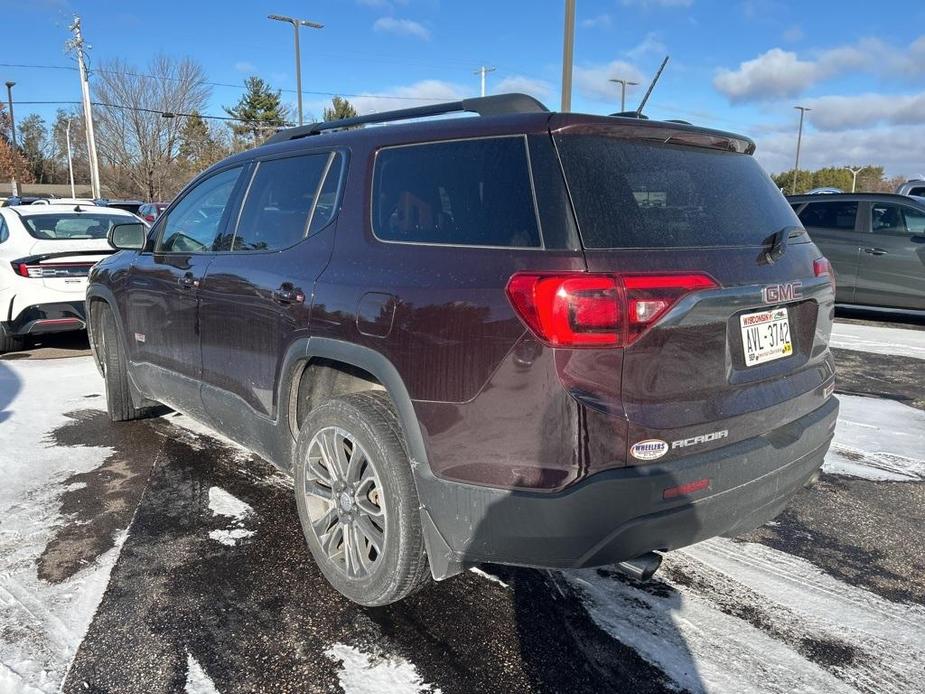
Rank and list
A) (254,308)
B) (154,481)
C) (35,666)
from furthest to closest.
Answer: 1. (154,481)
2. (254,308)
3. (35,666)

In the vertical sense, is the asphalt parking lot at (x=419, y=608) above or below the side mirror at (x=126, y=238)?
below

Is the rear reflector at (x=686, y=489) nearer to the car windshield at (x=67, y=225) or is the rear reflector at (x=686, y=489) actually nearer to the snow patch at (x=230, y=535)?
the snow patch at (x=230, y=535)

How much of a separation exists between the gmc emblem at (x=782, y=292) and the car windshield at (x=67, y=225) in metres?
6.94

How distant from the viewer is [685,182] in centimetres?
244

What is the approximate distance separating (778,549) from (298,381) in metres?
2.34

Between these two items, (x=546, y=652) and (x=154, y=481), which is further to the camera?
(x=154, y=481)

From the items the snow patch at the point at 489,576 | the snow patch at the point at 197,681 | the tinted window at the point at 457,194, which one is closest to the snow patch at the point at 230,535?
the snow patch at the point at 197,681

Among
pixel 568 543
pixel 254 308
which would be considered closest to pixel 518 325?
pixel 568 543

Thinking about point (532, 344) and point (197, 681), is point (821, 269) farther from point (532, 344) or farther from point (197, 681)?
point (197, 681)

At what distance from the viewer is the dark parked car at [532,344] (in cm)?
204

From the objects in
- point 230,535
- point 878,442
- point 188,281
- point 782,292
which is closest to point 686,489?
point 782,292

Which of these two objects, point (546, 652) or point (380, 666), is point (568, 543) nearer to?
point (546, 652)

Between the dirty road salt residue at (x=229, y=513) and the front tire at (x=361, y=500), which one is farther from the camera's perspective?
the dirty road salt residue at (x=229, y=513)

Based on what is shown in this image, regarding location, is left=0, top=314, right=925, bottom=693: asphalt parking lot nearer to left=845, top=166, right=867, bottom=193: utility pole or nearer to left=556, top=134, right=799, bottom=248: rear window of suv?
left=556, top=134, right=799, bottom=248: rear window of suv
